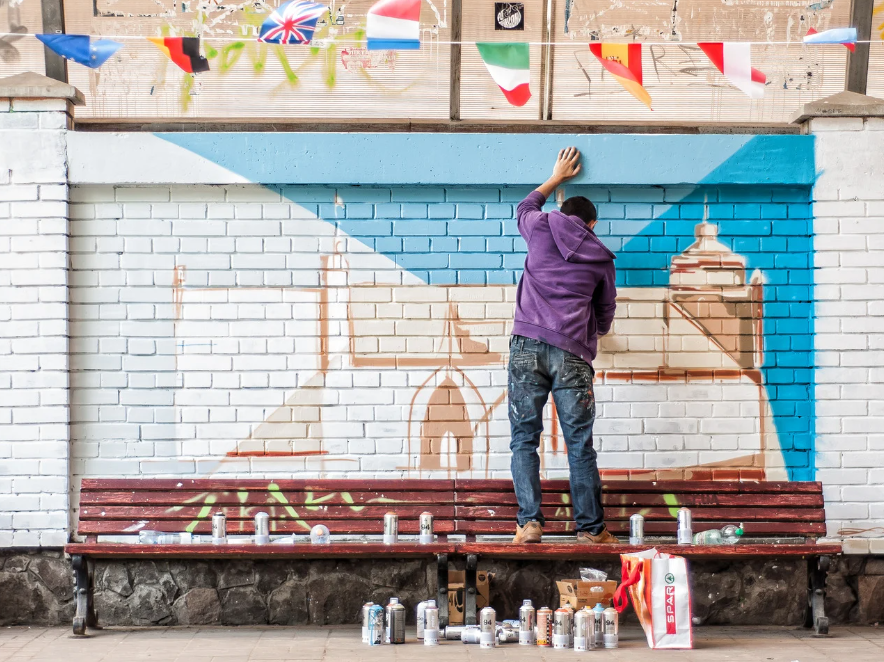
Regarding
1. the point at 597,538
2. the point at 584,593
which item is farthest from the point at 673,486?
the point at 584,593

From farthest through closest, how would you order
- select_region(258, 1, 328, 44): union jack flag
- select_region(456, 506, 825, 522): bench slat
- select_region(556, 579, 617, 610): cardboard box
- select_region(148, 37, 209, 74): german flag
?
1. select_region(148, 37, 209, 74): german flag
2. select_region(258, 1, 328, 44): union jack flag
3. select_region(456, 506, 825, 522): bench slat
4. select_region(556, 579, 617, 610): cardboard box

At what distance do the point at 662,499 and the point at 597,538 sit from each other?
1.84 ft

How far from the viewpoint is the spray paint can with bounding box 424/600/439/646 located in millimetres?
4793

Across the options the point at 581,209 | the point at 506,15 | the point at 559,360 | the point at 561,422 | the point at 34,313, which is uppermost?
the point at 506,15

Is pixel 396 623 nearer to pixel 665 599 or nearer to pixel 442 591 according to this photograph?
pixel 442 591

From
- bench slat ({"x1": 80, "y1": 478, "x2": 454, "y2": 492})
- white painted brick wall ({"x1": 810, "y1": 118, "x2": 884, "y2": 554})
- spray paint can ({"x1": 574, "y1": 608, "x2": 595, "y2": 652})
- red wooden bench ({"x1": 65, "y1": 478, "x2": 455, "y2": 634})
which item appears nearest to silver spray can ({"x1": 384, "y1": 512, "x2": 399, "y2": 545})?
red wooden bench ({"x1": 65, "y1": 478, "x2": 455, "y2": 634})

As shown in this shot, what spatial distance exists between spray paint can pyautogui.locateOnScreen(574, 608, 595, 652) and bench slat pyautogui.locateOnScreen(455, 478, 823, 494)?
86 cm

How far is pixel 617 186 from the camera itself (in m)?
5.74

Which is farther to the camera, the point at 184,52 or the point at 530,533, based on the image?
the point at 184,52

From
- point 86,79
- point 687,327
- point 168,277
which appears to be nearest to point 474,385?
point 687,327

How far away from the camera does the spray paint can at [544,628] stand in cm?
477

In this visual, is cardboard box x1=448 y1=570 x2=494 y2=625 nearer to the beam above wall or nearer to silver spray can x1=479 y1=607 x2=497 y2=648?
silver spray can x1=479 y1=607 x2=497 y2=648

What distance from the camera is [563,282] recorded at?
5.15 m

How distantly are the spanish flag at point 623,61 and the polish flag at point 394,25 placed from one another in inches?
41.1
